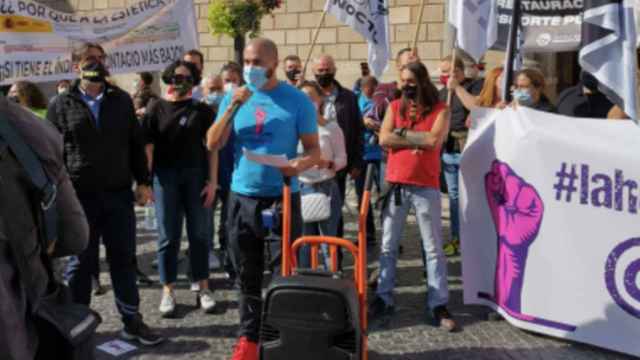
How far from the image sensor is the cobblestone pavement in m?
4.35

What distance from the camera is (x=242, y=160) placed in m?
4.12

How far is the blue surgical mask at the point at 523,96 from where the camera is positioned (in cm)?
527

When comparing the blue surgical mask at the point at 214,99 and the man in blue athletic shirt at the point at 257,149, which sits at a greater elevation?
the blue surgical mask at the point at 214,99

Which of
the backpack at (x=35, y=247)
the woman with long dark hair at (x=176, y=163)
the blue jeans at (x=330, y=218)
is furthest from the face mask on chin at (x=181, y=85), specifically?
the backpack at (x=35, y=247)

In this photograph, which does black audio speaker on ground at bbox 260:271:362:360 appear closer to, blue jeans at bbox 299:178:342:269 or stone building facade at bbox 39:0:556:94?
blue jeans at bbox 299:178:342:269

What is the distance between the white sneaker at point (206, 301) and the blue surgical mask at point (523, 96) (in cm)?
270

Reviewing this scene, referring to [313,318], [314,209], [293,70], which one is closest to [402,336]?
[314,209]

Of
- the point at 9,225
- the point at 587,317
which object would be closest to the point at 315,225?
the point at 587,317

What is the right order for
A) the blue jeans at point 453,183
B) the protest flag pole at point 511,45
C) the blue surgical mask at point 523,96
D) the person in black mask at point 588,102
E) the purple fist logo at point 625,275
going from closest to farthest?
the purple fist logo at point 625,275
the protest flag pole at point 511,45
the blue surgical mask at point 523,96
the person in black mask at point 588,102
the blue jeans at point 453,183

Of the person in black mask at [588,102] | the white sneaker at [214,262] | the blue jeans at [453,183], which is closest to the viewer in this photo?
the person in black mask at [588,102]

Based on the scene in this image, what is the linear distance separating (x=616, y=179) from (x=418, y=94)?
138 centimetres

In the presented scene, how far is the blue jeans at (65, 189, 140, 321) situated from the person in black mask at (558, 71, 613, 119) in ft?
11.8

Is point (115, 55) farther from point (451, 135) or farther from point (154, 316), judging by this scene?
point (451, 135)

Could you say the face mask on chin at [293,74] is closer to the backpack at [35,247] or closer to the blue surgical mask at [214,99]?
the blue surgical mask at [214,99]
